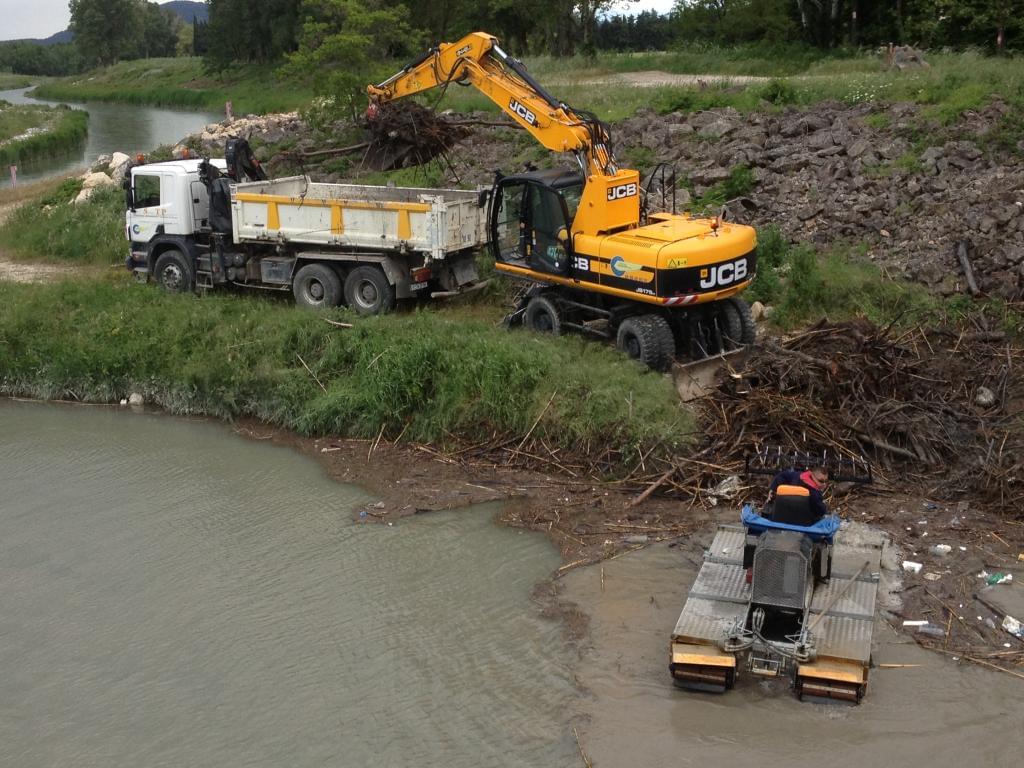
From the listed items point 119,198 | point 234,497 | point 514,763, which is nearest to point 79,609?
point 234,497

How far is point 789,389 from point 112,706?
7498 millimetres

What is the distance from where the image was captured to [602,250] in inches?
519

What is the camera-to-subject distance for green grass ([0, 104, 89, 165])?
40.9m

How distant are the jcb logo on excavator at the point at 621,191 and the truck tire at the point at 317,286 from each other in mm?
4781

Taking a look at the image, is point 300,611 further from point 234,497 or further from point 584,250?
point 584,250

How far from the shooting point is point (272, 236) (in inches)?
645

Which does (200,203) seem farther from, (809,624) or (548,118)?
(809,624)

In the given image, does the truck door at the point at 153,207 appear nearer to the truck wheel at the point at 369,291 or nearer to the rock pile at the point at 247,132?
the truck wheel at the point at 369,291

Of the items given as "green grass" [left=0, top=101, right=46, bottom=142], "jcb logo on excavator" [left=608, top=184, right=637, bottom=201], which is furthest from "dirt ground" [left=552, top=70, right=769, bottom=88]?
"green grass" [left=0, top=101, right=46, bottom=142]

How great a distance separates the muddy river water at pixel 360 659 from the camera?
24.7 feet

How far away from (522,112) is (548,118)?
619mm

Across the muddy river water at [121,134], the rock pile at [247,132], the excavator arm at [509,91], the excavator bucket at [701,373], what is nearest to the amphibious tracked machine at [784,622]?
the excavator bucket at [701,373]

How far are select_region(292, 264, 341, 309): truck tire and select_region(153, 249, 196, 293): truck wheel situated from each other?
2.15 m

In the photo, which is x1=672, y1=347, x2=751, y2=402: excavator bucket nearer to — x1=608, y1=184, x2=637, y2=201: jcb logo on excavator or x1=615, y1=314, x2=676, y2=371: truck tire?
x1=615, y1=314, x2=676, y2=371: truck tire
